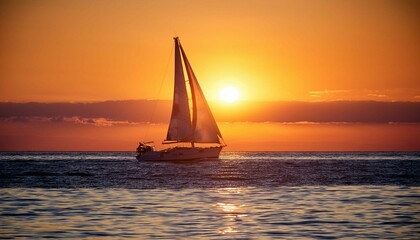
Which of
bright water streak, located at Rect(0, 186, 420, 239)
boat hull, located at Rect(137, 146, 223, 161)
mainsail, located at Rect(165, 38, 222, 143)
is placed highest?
mainsail, located at Rect(165, 38, 222, 143)

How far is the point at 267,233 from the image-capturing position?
30000 mm

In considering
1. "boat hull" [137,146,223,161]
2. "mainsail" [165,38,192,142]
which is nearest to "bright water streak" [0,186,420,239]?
"mainsail" [165,38,192,142]

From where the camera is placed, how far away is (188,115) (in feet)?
395

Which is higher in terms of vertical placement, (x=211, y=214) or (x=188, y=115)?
(x=188, y=115)

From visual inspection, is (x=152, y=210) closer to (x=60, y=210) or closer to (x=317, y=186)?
(x=60, y=210)

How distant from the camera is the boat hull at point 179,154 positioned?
393ft

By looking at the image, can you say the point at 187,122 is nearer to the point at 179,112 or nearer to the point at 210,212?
the point at 179,112

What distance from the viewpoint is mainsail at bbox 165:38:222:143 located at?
118 meters

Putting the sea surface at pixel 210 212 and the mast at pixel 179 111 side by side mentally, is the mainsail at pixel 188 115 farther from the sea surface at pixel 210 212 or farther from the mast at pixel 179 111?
the sea surface at pixel 210 212

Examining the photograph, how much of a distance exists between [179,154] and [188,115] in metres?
6.48

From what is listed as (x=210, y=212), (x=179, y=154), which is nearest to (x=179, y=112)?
(x=179, y=154)

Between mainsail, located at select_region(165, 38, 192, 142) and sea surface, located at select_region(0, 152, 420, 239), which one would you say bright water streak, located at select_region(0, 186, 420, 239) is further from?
mainsail, located at select_region(165, 38, 192, 142)

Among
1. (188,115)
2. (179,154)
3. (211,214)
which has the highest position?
(188,115)

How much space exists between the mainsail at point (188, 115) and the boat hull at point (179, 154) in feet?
7.05
